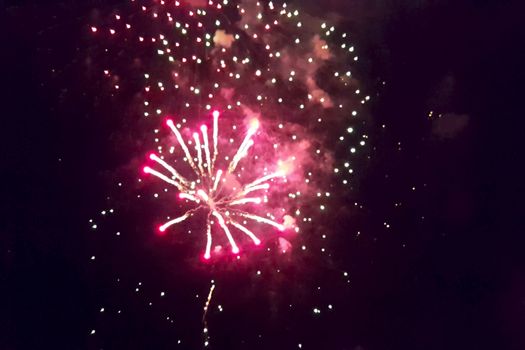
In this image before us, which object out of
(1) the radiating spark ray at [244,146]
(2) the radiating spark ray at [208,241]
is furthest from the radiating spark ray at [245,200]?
(2) the radiating spark ray at [208,241]

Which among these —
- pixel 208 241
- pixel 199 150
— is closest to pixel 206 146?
pixel 199 150

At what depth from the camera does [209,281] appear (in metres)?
6.11

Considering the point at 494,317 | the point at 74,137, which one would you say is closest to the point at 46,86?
the point at 74,137

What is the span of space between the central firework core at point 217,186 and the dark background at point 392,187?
36.1 inches

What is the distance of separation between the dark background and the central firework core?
0.92 m

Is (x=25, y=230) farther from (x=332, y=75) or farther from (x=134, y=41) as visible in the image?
(x=332, y=75)

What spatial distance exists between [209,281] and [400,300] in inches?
87.1

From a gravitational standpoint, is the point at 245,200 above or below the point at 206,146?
below

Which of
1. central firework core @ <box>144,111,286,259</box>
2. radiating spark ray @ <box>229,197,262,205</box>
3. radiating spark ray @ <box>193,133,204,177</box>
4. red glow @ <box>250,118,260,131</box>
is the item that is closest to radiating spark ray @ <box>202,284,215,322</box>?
central firework core @ <box>144,111,286,259</box>

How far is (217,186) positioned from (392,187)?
1.93 m

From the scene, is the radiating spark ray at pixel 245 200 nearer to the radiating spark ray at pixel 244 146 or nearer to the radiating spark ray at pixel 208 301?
the radiating spark ray at pixel 244 146

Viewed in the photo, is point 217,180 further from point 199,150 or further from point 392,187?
point 392,187

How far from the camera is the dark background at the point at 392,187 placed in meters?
5.39

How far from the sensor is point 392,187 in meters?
5.88
